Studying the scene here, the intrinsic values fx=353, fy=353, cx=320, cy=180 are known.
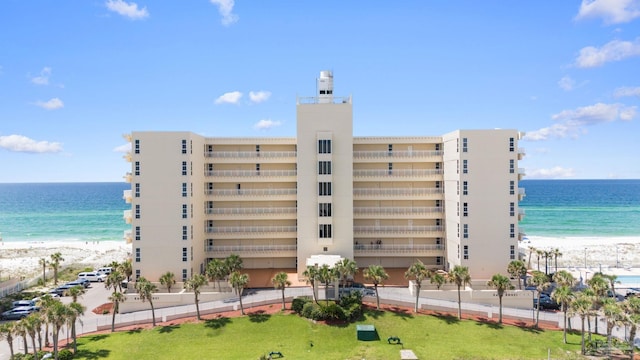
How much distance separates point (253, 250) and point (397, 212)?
2121cm

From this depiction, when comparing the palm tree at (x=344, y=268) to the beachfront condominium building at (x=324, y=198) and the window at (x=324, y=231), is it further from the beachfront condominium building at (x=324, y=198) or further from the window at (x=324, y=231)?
the window at (x=324, y=231)

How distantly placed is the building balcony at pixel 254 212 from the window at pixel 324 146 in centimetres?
947

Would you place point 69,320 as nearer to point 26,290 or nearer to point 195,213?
point 195,213

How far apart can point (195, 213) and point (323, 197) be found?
16850 mm

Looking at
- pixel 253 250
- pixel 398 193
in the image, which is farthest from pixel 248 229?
pixel 398 193

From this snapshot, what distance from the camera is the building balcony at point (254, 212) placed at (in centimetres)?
4959

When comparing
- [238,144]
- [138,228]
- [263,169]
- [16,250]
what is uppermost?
[238,144]

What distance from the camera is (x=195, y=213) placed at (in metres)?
46.1

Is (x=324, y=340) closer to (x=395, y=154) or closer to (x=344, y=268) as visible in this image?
(x=344, y=268)

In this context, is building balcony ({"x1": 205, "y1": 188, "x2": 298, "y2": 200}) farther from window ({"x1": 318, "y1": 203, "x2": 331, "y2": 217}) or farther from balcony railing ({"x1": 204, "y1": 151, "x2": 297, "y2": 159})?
window ({"x1": 318, "y1": 203, "x2": 331, "y2": 217})

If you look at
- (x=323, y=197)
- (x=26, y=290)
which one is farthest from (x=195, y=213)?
(x=26, y=290)

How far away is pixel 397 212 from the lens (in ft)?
165

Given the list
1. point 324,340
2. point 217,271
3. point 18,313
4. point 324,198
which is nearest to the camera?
point 324,340

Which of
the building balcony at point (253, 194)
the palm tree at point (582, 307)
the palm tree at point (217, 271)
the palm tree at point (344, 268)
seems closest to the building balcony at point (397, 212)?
the building balcony at point (253, 194)
